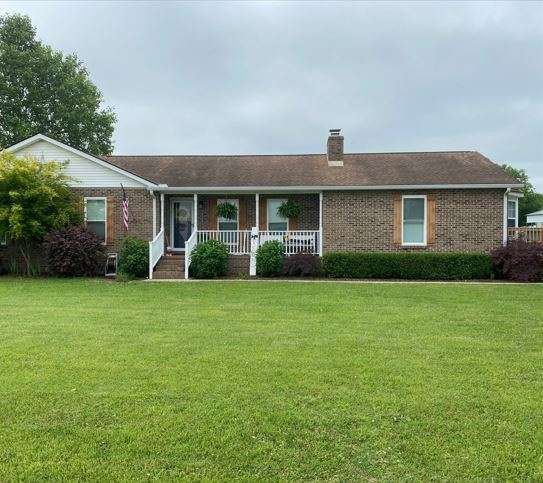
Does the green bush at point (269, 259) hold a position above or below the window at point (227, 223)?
below

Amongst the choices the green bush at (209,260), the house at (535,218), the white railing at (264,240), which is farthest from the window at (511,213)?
the house at (535,218)

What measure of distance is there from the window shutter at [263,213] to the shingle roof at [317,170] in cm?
89

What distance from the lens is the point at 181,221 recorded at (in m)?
19.3

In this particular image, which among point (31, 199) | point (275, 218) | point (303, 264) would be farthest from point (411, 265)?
point (31, 199)

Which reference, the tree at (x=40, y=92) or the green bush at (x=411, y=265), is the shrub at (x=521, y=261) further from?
the tree at (x=40, y=92)

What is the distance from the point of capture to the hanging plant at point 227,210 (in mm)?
18547

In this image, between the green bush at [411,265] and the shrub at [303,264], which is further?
the shrub at [303,264]

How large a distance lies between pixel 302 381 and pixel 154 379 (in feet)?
5.01

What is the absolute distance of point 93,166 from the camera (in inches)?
691

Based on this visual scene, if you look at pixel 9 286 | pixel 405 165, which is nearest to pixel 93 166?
pixel 9 286

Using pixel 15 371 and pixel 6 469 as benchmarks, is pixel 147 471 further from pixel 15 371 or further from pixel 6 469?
pixel 15 371

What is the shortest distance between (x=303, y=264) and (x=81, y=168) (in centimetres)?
870

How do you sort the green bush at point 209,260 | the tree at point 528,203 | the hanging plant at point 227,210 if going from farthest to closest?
the tree at point 528,203 < the hanging plant at point 227,210 < the green bush at point 209,260

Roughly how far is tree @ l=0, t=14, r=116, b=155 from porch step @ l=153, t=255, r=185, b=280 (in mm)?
23311
